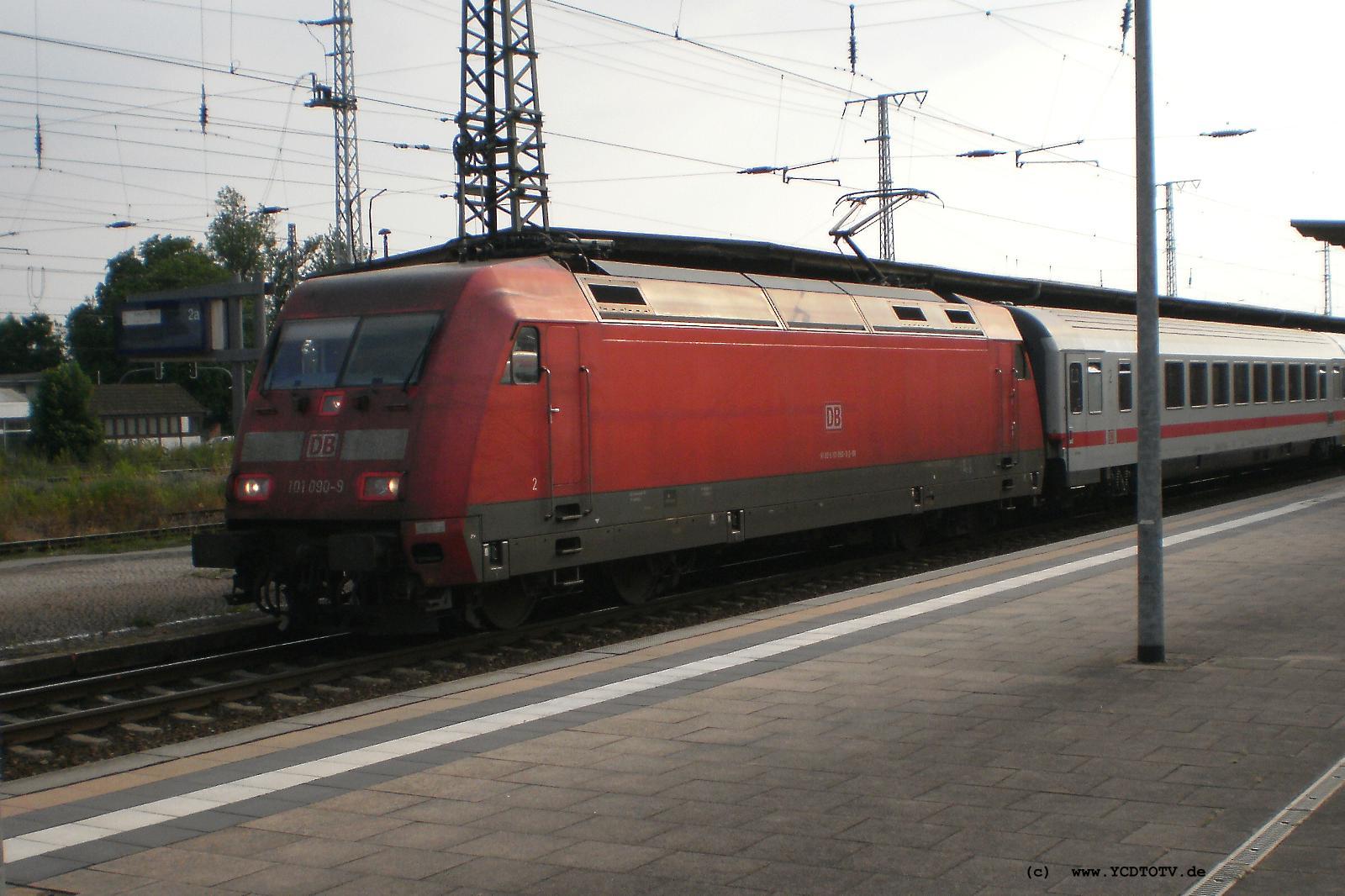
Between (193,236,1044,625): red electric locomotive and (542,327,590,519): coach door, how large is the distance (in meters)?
0.02

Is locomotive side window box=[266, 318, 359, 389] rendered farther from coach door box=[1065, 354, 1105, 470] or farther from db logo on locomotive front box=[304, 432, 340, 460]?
coach door box=[1065, 354, 1105, 470]

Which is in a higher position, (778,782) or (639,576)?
(639,576)

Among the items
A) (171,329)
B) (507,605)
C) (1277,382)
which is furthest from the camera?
(1277,382)

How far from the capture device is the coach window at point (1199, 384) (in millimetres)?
24594

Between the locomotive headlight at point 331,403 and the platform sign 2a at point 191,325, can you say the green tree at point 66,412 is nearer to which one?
the platform sign 2a at point 191,325

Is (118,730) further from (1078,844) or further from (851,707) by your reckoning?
(1078,844)

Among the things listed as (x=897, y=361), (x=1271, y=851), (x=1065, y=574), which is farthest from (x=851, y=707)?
(x=897, y=361)

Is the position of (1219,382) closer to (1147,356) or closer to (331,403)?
(1147,356)

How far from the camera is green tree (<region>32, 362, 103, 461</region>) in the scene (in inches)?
2226

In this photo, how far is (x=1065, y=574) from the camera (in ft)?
44.5

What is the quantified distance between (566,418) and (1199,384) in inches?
667

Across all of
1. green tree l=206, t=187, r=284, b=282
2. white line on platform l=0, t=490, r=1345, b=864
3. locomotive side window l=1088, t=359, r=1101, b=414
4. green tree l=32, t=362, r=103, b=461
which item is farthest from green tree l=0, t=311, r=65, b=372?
white line on platform l=0, t=490, r=1345, b=864

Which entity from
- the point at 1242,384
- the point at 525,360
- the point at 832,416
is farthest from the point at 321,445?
the point at 1242,384

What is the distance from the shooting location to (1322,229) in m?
13.4
